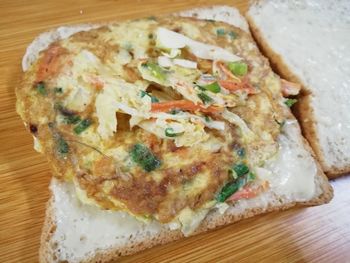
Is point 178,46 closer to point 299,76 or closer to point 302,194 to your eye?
point 299,76

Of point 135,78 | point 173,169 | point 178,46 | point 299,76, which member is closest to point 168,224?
point 173,169

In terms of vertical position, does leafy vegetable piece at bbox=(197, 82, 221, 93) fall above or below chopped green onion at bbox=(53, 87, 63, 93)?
above

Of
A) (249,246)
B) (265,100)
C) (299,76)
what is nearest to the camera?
(249,246)

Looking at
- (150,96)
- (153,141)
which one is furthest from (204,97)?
(153,141)

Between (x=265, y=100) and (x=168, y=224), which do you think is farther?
(x=265, y=100)

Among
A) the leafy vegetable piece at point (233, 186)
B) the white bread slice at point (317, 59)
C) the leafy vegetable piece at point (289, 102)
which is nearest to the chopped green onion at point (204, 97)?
the leafy vegetable piece at point (233, 186)

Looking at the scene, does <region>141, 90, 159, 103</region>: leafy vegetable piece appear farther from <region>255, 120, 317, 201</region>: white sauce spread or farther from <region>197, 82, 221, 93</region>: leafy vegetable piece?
<region>255, 120, 317, 201</region>: white sauce spread

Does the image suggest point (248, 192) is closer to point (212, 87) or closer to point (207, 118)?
point (207, 118)

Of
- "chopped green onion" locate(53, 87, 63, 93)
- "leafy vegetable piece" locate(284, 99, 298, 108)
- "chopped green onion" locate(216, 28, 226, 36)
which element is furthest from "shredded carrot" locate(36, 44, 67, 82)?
"leafy vegetable piece" locate(284, 99, 298, 108)

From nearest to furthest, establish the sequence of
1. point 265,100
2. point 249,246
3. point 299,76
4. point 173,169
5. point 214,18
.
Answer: point 173,169 → point 249,246 → point 265,100 → point 299,76 → point 214,18
